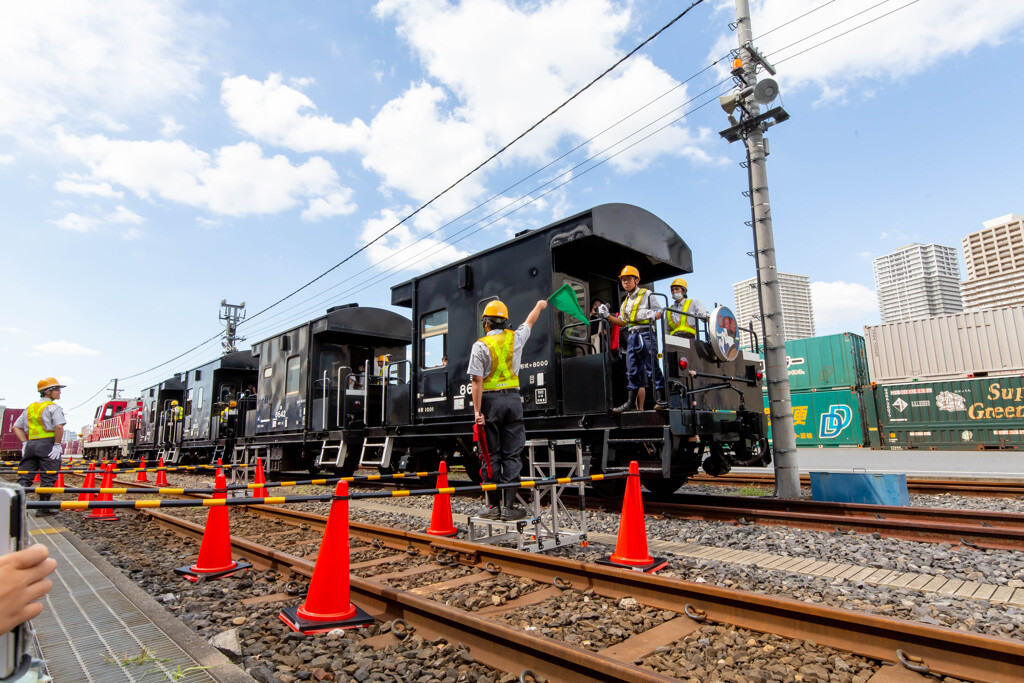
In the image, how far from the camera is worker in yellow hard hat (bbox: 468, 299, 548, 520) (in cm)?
546

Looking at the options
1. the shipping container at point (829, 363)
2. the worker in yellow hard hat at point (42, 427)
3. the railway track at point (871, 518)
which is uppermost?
the shipping container at point (829, 363)

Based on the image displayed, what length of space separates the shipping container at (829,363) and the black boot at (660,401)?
614 inches

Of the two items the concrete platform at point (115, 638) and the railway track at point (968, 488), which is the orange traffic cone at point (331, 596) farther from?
the railway track at point (968, 488)

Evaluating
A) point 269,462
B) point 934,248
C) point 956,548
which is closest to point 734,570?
point 956,548

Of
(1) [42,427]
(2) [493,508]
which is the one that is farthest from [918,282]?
(1) [42,427]

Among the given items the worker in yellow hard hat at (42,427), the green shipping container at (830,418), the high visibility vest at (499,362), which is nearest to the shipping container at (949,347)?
the green shipping container at (830,418)

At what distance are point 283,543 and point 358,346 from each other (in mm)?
7663

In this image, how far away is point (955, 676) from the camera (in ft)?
8.16

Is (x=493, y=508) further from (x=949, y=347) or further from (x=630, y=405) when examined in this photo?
(x=949, y=347)

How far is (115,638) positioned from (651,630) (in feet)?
9.24

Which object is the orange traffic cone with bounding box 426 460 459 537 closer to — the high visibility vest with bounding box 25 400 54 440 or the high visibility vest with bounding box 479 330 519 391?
the high visibility vest with bounding box 479 330 519 391

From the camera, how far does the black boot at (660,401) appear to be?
6.46 meters

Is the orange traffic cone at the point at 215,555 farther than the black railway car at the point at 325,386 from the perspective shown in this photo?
No

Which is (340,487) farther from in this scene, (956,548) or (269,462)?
(269,462)
